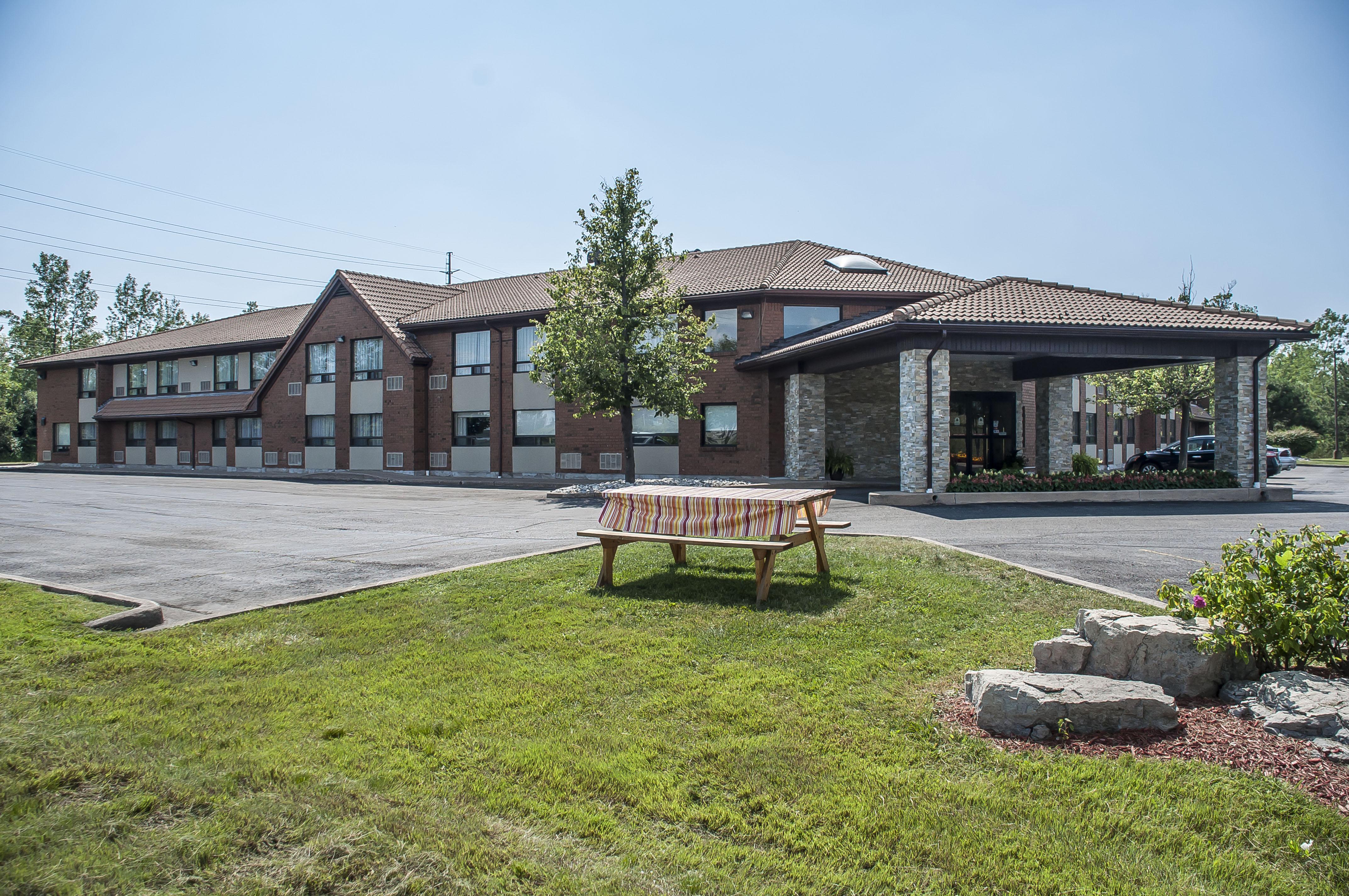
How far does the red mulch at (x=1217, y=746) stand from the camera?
10.6 ft

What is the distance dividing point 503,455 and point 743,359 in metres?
10.4

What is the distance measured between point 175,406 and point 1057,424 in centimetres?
4010

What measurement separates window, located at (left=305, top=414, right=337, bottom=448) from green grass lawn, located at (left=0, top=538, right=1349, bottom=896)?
3012 cm

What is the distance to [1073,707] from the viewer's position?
3789 mm

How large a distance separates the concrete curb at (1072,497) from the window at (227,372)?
34203 mm

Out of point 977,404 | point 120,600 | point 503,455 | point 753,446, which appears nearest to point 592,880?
point 120,600

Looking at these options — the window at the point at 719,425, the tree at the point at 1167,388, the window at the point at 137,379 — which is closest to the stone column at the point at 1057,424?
the tree at the point at 1167,388

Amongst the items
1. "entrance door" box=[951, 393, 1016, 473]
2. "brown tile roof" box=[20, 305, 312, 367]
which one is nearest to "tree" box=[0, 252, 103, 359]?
"brown tile roof" box=[20, 305, 312, 367]

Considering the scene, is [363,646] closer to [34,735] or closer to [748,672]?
[34,735]

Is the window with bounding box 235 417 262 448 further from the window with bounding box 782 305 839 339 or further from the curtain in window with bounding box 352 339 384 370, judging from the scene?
the window with bounding box 782 305 839 339

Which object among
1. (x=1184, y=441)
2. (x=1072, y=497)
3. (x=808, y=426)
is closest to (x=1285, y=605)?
(x=1072, y=497)

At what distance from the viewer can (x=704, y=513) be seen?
740 cm

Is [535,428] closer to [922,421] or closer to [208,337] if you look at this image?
[922,421]

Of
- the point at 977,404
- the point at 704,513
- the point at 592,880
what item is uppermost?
the point at 977,404
